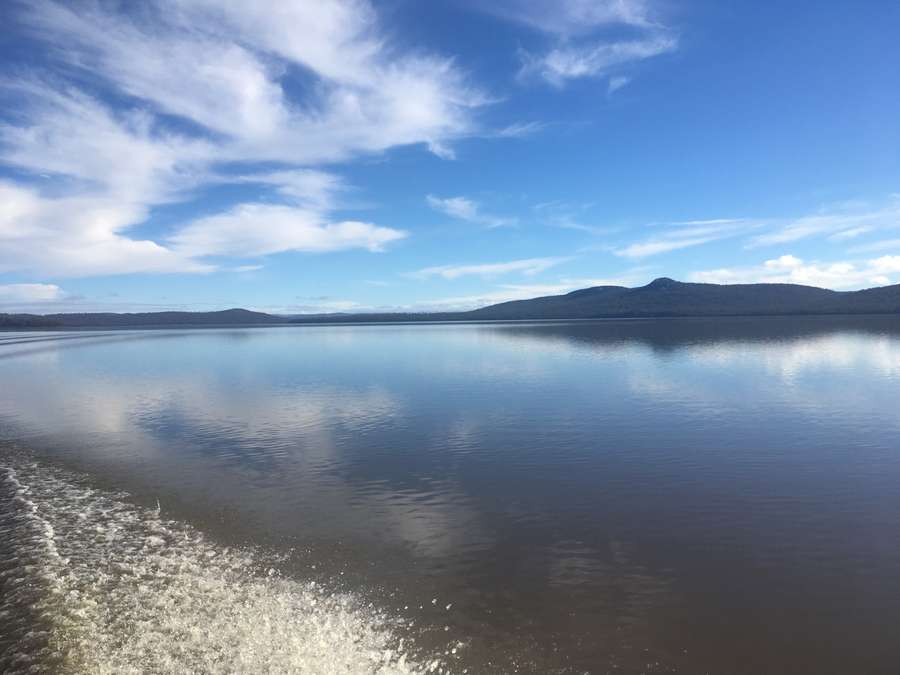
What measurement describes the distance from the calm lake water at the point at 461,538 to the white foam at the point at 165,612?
0.04 metres

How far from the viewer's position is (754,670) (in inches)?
279

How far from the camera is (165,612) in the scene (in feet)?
27.6

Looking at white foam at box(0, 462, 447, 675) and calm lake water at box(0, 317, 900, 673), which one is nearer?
white foam at box(0, 462, 447, 675)

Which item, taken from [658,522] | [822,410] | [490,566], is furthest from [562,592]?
[822,410]

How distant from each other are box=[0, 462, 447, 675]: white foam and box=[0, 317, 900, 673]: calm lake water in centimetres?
4

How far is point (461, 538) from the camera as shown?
11055 mm

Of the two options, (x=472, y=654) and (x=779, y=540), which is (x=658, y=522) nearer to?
(x=779, y=540)

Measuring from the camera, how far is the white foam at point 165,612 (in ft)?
23.7

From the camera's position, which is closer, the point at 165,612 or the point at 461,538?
the point at 165,612

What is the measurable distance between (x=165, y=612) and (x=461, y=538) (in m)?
5.34

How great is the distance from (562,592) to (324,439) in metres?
12.5

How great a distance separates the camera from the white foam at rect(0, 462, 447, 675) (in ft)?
23.7

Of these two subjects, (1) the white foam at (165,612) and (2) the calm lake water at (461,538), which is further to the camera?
(2) the calm lake water at (461,538)

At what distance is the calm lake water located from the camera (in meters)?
7.59
